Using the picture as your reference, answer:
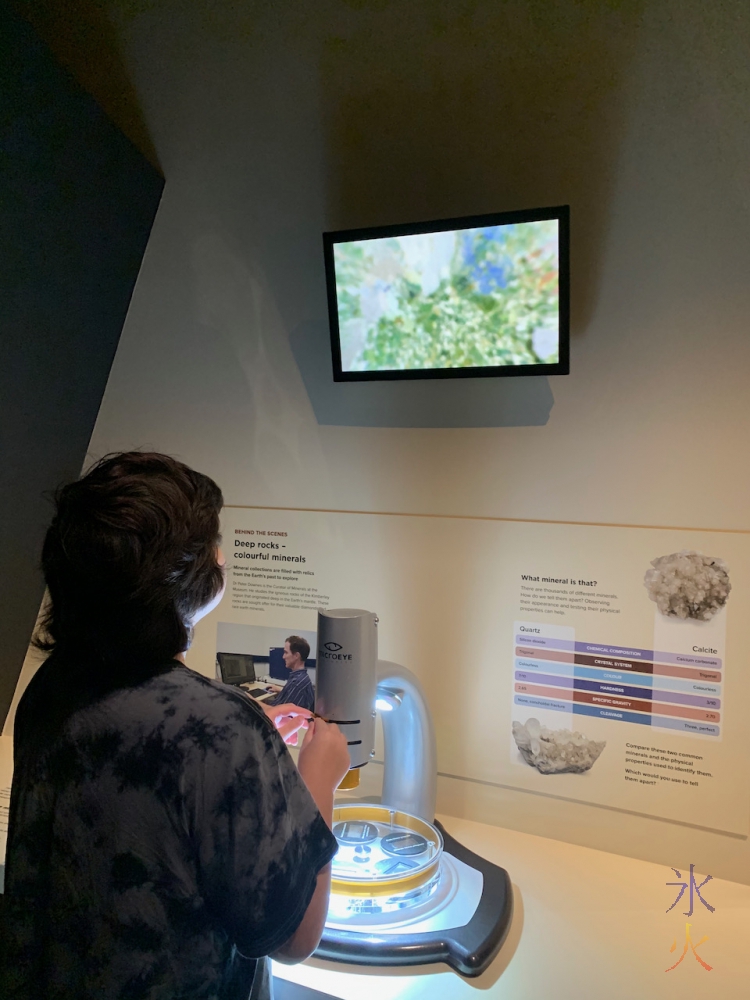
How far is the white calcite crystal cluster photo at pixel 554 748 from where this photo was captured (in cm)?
133

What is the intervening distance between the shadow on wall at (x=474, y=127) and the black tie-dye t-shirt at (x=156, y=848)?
3.18ft

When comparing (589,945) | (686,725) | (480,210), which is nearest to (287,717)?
(589,945)

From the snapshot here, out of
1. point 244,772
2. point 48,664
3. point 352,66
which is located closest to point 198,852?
point 244,772

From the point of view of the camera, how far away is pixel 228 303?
1676 mm

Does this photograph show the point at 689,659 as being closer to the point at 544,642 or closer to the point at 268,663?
the point at 544,642

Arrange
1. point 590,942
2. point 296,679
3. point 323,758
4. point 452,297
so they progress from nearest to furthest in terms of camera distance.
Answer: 1. point 323,758
2. point 590,942
3. point 452,297
4. point 296,679

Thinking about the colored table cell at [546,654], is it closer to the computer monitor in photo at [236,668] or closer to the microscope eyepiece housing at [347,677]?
the microscope eyepiece housing at [347,677]

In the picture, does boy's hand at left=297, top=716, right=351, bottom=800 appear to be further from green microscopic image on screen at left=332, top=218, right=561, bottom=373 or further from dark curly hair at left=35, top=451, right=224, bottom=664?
green microscopic image on screen at left=332, top=218, right=561, bottom=373

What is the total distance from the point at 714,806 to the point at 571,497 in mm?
684

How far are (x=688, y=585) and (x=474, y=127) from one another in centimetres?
111

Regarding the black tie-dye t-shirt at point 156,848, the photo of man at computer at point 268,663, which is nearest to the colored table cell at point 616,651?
the photo of man at computer at point 268,663

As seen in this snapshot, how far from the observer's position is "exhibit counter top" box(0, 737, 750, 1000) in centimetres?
95

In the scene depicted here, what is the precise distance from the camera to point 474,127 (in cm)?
139

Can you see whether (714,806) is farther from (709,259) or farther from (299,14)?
(299,14)
